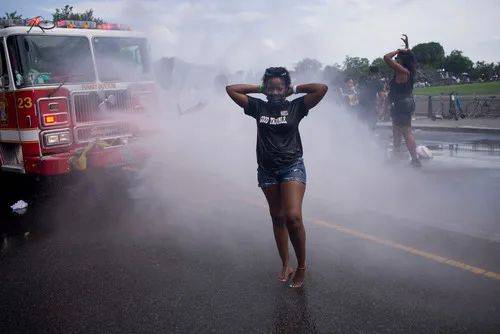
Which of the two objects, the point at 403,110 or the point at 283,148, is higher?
the point at 283,148

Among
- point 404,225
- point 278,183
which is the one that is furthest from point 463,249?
point 278,183

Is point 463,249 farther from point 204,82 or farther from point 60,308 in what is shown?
point 204,82

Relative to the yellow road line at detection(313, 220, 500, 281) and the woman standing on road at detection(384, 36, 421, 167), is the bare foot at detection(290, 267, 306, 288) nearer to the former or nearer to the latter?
the yellow road line at detection(313, 220, 500, 281)

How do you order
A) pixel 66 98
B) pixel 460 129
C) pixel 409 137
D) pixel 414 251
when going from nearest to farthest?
pixel 414 251 → pixel 66 98 → pixel 409 137 → pixel 460 129

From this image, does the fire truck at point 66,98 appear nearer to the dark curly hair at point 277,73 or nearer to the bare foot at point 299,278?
the dark curly hair at point 277,73

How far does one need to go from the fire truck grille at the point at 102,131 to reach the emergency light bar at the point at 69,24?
5.20 ft

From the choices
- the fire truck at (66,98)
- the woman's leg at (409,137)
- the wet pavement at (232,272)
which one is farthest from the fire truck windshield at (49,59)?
the woman's leg at (409,137)

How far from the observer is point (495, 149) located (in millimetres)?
10227

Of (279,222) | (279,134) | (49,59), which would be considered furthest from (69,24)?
(279,222)

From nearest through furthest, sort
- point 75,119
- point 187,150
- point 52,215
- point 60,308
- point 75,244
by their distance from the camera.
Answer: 1. point 60,308
2. point 75,244
3. point 52,215
4. point 75,119
5. point 187,150

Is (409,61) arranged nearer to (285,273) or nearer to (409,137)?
(409,137)

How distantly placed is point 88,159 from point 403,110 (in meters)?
5.26

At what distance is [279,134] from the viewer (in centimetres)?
378

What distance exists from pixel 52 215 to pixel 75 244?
1.53 metres
